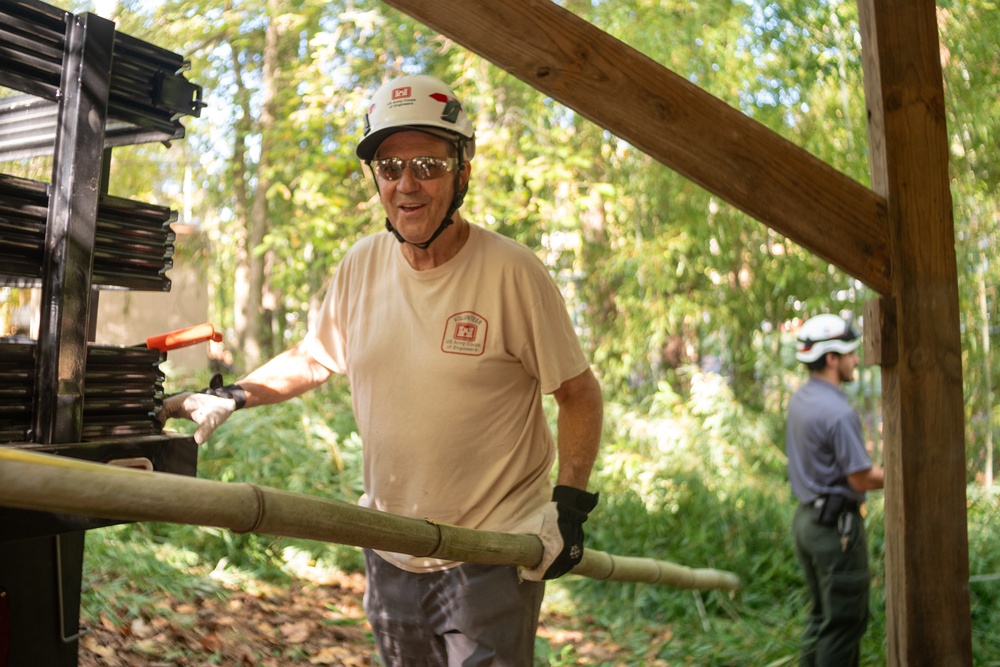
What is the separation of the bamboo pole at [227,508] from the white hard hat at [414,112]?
112 cm

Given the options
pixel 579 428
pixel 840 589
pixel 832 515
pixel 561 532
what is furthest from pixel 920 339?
pixel 840 589

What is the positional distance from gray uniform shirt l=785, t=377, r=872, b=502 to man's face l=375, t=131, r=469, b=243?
113 inches

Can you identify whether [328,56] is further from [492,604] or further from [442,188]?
[492,604]

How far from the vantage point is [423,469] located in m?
2.82

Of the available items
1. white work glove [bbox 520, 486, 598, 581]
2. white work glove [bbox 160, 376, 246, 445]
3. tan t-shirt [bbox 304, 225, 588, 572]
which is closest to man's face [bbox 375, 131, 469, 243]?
tan t-shirt [bbox 304, 225, 588, 572]

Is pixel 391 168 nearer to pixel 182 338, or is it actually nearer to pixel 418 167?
pixel 418 167

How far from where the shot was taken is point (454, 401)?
9.13 ft

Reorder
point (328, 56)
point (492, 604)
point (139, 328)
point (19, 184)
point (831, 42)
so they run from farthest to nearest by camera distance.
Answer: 1. point (139, 328)
2. point (328, 56)
3. point (831, 42)
4. point (492, 604)
5. point (19, 184)

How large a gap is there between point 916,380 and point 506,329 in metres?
1.45

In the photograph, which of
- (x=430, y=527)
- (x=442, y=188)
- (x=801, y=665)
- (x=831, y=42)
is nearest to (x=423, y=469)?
(x=430, y=527)

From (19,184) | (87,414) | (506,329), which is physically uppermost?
(19,184)

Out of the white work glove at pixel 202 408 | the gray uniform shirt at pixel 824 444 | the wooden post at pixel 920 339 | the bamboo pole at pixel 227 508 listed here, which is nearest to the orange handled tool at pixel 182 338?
the white work glove at pixel 202 408

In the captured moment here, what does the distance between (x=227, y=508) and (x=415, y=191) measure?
1204mm

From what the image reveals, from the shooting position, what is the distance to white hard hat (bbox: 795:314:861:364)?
5.13m
